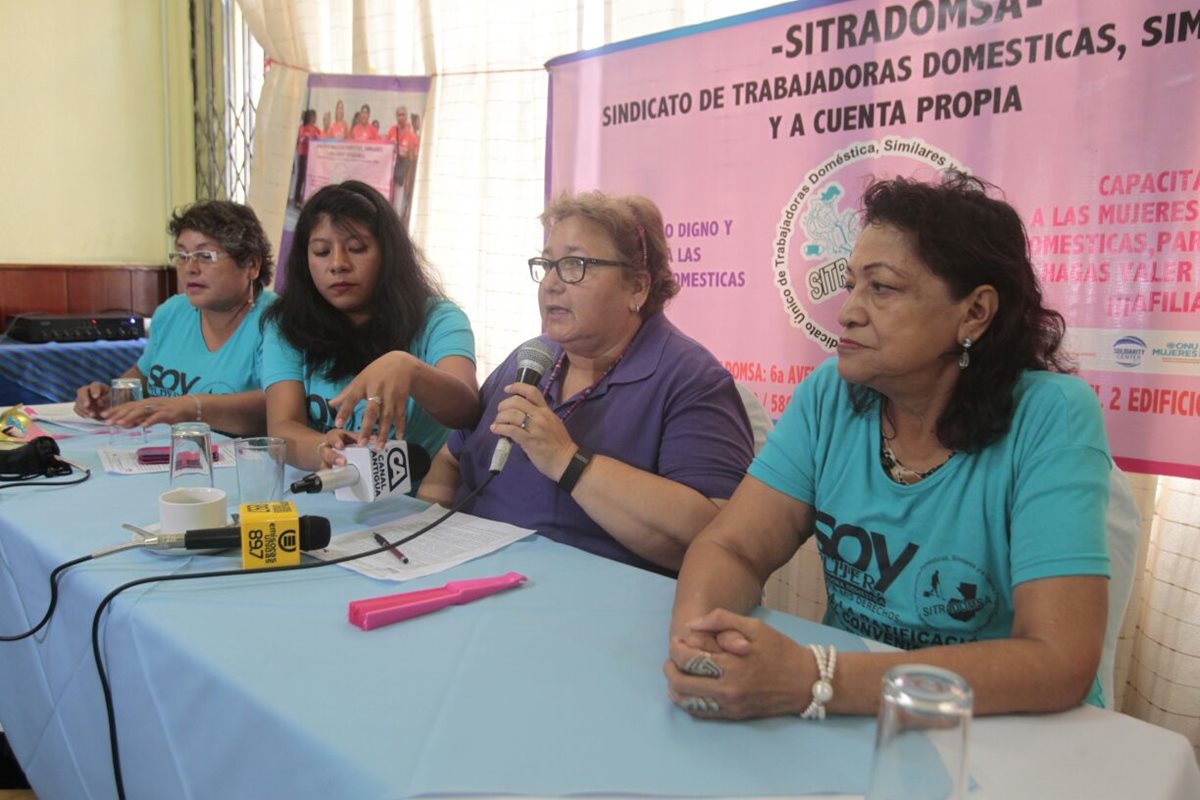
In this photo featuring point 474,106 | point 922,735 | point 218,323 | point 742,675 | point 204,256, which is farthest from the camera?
point 474,106

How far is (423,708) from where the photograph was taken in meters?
0.84

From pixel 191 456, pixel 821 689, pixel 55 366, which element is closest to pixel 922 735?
pixel 821 689

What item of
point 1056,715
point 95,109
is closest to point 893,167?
point 1056,715

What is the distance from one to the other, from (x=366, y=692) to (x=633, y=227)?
106cm

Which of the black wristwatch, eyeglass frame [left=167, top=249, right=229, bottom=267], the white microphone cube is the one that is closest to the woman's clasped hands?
the black wristwatch

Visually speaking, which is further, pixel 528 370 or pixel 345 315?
pixel 345 315

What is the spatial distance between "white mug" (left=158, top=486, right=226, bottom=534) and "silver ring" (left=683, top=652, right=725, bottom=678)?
835mm

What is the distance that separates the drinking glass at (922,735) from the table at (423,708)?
133 mm

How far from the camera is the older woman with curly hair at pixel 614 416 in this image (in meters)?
1.42

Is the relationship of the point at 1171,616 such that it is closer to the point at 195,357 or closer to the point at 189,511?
the point at 189,511

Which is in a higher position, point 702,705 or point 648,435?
point 648,435

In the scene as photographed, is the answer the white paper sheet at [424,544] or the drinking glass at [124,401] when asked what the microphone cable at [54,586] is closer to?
the white paper sheet at [424,544]

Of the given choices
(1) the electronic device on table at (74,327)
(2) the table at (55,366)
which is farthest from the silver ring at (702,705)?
(1) the electronic device on table at (74,327)

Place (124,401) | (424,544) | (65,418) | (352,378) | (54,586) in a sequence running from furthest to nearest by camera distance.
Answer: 1. (65,418)
2. (124,401)
3. (352,378)
4. (424,544)
5. (54,586)
